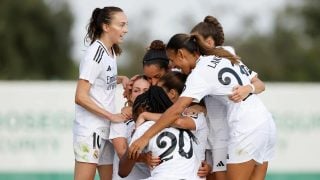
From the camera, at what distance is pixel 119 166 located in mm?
7539

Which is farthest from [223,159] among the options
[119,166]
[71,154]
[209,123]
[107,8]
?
[71,154]

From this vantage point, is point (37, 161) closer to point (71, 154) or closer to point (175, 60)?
point (71, 154)

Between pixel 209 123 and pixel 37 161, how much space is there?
7.19 m

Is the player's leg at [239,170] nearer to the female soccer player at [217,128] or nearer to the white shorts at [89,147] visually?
the female soccer player at [217,128]

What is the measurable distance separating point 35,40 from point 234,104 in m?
31.1

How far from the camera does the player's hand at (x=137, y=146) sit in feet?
23.1

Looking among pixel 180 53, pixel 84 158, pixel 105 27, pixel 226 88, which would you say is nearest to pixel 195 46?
pixel 180 53

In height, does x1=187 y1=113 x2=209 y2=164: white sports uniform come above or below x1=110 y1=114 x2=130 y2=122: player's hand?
below

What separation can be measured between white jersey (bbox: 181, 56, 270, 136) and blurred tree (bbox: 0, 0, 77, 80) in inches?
1136

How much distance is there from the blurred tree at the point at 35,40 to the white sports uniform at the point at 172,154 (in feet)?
96.2

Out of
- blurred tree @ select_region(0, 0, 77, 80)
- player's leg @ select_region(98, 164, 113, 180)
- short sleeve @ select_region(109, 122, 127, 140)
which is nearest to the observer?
short sleeve @ select_region(109, 122, 127, 140)

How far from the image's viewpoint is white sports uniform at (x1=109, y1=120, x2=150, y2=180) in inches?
310

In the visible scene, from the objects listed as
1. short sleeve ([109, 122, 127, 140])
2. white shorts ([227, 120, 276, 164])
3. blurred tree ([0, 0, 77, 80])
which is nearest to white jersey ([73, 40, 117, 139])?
short sleeve ([109, 122, 127, 140])

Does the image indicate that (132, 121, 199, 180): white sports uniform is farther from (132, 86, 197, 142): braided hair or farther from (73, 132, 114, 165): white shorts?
(73, 132, 114, 165): white shorts
